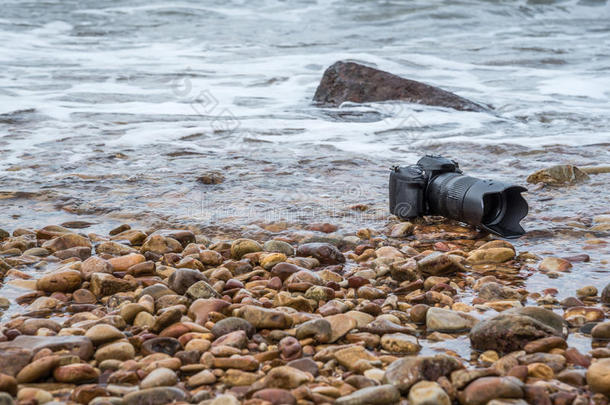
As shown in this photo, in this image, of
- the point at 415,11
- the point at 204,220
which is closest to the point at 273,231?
the point at 204,220

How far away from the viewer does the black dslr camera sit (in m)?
3.29

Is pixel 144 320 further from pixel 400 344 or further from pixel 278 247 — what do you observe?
pixel 278 247

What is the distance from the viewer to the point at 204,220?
3791 millimetres

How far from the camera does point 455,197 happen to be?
134 inches

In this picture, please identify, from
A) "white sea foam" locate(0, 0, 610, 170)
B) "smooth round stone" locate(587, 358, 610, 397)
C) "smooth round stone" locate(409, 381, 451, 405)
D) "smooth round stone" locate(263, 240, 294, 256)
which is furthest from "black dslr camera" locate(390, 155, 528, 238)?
"white sea foam" locate(0, 0, 610, 170)

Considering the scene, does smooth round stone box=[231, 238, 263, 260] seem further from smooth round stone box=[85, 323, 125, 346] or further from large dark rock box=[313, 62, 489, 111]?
large dark rock box=[313, 62, 489, 111]

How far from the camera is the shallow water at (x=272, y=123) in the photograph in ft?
13.0

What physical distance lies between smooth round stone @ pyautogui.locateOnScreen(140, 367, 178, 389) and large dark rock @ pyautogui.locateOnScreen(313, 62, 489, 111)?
6123 mm

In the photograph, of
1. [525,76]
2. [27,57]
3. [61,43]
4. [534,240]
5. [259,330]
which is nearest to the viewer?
[259,330]

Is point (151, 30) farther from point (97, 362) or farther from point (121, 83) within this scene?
point (97, 362)

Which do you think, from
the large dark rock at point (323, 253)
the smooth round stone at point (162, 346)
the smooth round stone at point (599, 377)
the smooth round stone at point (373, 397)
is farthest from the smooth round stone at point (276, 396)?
the large dark rock at point (323, 253)

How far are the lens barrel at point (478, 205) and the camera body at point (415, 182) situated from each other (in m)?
0.06

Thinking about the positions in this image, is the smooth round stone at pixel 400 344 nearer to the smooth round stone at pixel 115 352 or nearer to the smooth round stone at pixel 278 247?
the smooth round stone at pixel 115 352

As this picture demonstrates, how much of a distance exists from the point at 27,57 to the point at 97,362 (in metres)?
11.1
